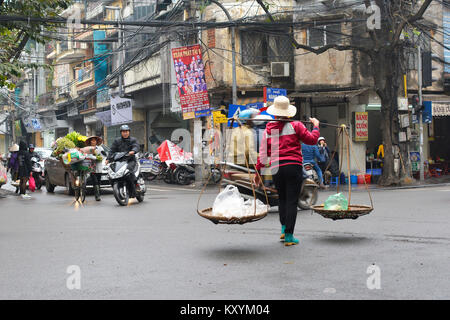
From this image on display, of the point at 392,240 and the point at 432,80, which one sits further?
the point at 432,80

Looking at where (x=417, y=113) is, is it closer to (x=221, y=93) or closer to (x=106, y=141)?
(x=221, y=93)

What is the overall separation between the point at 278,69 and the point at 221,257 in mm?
16356

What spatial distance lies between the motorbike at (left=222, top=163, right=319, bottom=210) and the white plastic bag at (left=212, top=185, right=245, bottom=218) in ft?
12.3

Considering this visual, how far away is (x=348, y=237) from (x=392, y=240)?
0.62 meters

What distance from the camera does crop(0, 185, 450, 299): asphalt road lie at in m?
4.92

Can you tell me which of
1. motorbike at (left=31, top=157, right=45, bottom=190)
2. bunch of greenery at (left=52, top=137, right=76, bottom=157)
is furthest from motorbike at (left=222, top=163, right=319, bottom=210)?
motorbike at (left=31, top=157, right=45, bottom=190)

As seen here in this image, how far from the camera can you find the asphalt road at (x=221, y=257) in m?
4.92

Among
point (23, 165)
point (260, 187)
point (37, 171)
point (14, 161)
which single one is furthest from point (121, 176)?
point (37, 171)

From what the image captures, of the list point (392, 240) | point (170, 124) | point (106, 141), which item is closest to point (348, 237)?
point (392, 240)

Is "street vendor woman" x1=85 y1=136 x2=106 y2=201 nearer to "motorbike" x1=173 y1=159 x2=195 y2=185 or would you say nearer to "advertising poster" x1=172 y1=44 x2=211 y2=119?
"advertising poster" x1=172 y1=44 x2=211 y2=119

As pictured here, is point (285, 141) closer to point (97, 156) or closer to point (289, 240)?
point (289, 240)

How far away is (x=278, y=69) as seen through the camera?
22.0 metres

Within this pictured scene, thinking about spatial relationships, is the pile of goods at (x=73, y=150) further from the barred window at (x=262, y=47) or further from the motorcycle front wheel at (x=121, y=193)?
the barred window at (x=262, y=47)

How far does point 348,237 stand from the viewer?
7.93 meters
